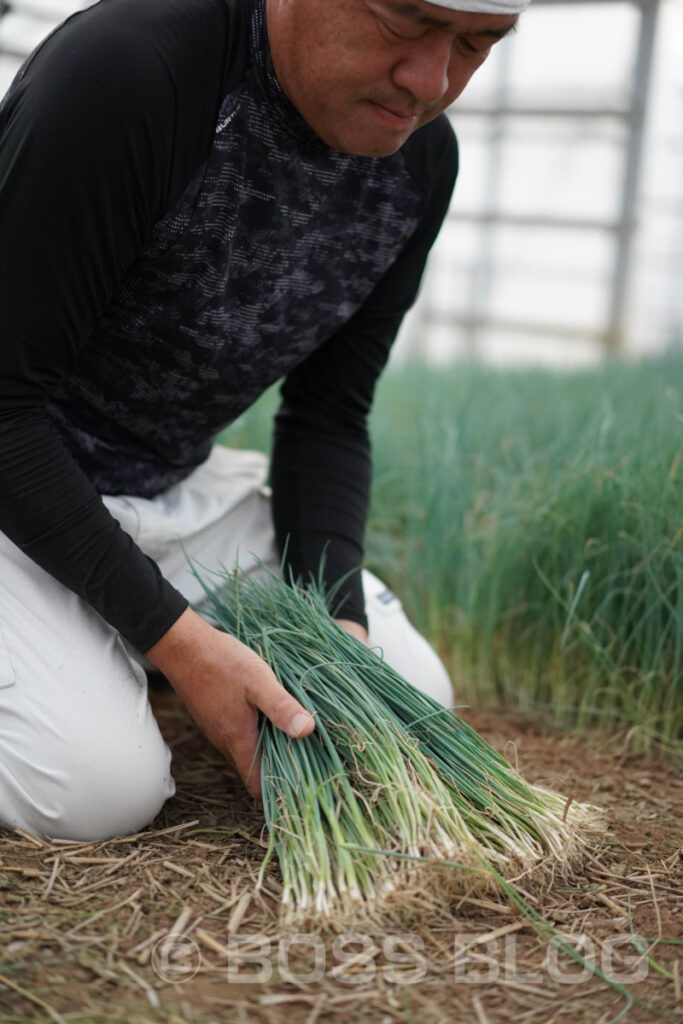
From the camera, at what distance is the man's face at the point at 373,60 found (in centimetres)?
103

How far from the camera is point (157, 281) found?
4.15 feet

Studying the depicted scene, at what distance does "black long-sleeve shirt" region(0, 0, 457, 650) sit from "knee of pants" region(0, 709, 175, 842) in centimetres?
15

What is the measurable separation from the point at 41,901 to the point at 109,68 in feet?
2.85

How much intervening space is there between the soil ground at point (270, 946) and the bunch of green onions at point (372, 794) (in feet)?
0.12

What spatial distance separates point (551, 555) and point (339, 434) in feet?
1.45

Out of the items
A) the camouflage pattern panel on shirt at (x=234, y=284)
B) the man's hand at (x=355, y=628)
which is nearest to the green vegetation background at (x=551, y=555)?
the man's hand at (x=355, y=628)

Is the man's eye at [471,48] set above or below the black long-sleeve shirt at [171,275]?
above

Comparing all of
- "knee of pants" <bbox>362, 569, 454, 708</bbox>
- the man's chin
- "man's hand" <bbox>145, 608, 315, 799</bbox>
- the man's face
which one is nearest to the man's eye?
the man's face

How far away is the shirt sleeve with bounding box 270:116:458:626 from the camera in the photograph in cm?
152

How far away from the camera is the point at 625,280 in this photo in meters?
8.58

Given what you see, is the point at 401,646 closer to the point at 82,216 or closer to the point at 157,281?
the point at 157,281

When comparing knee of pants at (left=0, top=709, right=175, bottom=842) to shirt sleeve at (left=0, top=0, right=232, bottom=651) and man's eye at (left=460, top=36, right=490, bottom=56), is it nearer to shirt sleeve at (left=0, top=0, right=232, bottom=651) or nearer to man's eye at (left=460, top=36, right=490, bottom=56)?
shirt sleeve at (left=0, top=0, right=232, bottom=651)

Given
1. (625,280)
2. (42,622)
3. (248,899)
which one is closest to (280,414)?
(42,622)

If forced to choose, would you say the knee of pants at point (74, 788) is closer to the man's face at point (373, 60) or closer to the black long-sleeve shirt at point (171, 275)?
the black long-sleeve shirt at point (171, 275)
